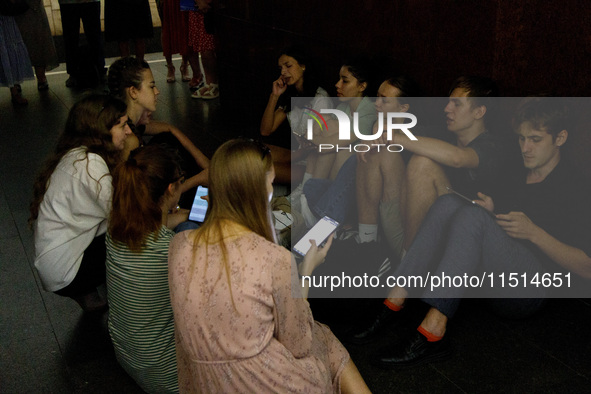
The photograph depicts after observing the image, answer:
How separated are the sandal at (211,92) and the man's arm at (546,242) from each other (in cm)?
455

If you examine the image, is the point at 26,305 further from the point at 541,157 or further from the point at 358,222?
the point at 541,157

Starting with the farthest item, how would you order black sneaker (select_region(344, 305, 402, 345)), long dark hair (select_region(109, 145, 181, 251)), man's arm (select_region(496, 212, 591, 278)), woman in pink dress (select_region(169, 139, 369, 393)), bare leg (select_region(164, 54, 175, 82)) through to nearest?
1. bare leg (select_region(164, 54, 175, 82))
2. black sneaker (select_region(344, 305, 402, 345))
3. man's arm (select_region(496, 212, 591, 278))
4. long dark hair (select_region(109, 145, 181, 251))
5. woman in pink dress (select_region(169, 139, 369, 393))

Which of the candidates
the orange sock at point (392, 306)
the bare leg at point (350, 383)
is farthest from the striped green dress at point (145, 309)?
the orange sock at point (392, 306)

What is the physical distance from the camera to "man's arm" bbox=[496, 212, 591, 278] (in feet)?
8.32

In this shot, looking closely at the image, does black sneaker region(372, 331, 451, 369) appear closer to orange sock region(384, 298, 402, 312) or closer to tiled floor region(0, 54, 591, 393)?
tiled floor region(0, 54, 591, 393)

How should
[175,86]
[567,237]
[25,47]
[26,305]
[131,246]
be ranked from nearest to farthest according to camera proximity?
[131,246] → [567,237] → [26,305] → [25,47] → [175,86]

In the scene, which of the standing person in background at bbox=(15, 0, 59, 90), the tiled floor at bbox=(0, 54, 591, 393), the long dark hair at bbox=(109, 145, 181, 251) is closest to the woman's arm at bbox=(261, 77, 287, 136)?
the tiled floor at bbox=(0, 54, 591, 393)

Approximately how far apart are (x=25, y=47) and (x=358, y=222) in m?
4.97

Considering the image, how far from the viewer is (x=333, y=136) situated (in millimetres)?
3656

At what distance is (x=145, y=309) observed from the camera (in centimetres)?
225

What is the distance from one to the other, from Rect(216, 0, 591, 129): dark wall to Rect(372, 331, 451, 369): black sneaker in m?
1.31

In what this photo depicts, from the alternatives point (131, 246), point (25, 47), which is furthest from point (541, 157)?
point (25, 47)

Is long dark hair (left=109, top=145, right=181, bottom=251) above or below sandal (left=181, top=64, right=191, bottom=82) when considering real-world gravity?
above

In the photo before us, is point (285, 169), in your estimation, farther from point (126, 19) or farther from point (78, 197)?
point (126, 19)
